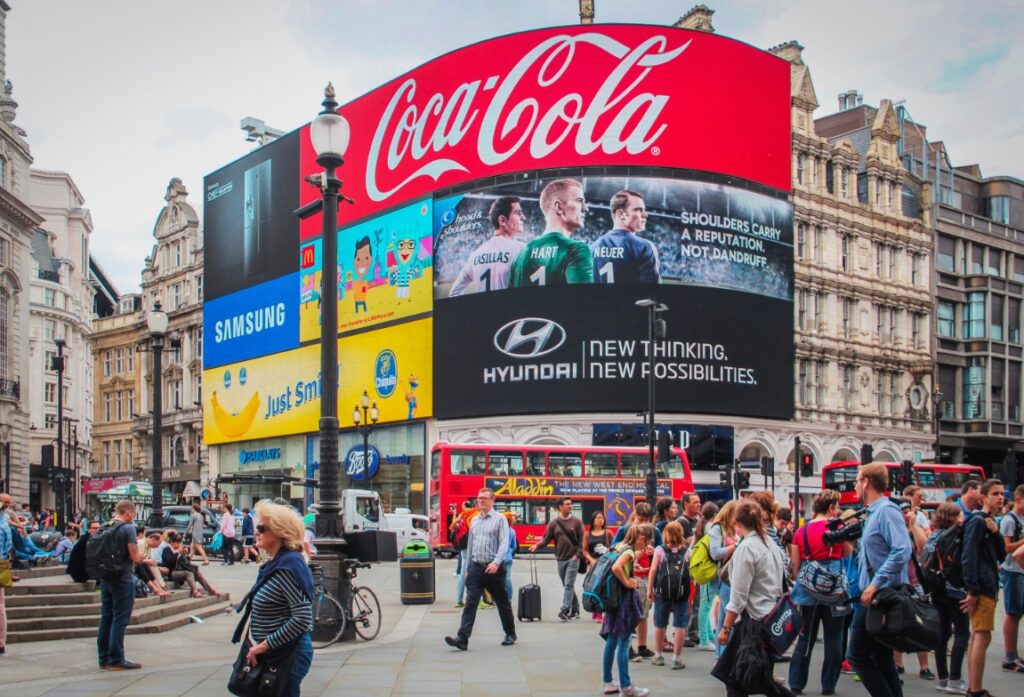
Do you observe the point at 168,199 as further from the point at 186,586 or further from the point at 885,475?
the point at 885,475

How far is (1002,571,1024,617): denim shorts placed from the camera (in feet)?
40.0

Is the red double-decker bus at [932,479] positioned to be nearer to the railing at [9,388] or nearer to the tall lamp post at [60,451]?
the tall lamp post at [60,451]

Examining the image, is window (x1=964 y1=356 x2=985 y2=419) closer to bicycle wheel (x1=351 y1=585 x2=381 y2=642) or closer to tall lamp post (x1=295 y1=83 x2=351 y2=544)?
bicycle wheel (x1=351 y1=585 x2=381 y2=642)

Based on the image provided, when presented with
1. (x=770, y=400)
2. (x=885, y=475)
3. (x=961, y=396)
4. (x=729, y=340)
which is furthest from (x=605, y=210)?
(x=885, y=475)

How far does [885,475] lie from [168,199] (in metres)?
77.6

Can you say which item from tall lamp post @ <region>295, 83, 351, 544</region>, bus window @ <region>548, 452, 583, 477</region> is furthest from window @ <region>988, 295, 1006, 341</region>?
tall lamp post @ <region>295, 83, 351, 544</region>

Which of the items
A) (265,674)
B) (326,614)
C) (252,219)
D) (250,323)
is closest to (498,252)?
(250,323)

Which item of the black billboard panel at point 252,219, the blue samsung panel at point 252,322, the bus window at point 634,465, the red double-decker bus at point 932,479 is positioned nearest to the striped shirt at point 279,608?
the bus window at point 634,465

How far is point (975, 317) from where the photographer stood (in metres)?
63.3

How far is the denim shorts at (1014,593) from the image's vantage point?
40.0ft

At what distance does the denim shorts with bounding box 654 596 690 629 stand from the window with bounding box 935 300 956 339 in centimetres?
5349

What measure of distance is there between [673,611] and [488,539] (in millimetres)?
2524

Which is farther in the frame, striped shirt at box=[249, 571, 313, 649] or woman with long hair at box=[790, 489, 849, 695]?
woman with long hair at box=[790, 489, 849, 695]

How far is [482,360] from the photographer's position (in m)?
50.8
